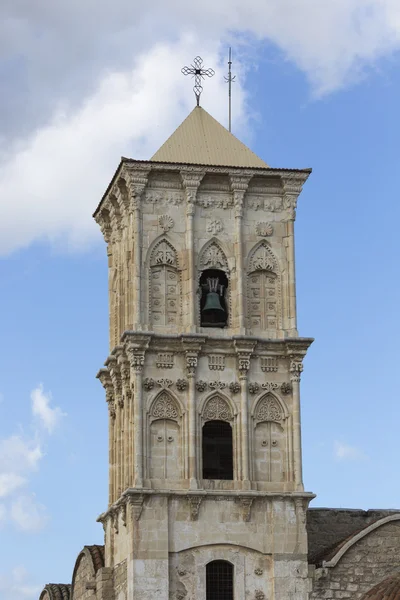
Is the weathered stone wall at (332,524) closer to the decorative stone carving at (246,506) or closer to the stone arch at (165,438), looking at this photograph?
the decorative stone carving at (246,506)

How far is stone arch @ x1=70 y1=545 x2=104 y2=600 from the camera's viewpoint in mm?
44781

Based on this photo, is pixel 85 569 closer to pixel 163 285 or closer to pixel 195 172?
pixel 163 285

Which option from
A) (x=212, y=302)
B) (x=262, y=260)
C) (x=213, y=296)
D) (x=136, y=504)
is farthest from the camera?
(x=262, y=260)

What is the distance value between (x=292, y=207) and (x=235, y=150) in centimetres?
239

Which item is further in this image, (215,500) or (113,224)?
(113,224)

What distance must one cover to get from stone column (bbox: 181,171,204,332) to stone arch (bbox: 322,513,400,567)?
7.21 metres

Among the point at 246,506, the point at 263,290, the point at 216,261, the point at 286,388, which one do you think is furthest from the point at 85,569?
the point at 216,261

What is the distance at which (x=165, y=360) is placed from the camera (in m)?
42.8

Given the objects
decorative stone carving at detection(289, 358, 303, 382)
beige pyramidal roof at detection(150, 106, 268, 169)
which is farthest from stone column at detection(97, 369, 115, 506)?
beige pyramidal roof at detection(150, 106, 268, 169)

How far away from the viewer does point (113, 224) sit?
1828 inches

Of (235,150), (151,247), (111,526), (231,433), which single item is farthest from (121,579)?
(235,150)

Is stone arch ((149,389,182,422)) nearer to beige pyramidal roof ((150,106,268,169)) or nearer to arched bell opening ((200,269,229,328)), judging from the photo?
arched bell opening ((200,269,229,328))

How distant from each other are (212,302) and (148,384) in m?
2.94

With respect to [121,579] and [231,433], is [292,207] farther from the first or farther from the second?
[121,579]
